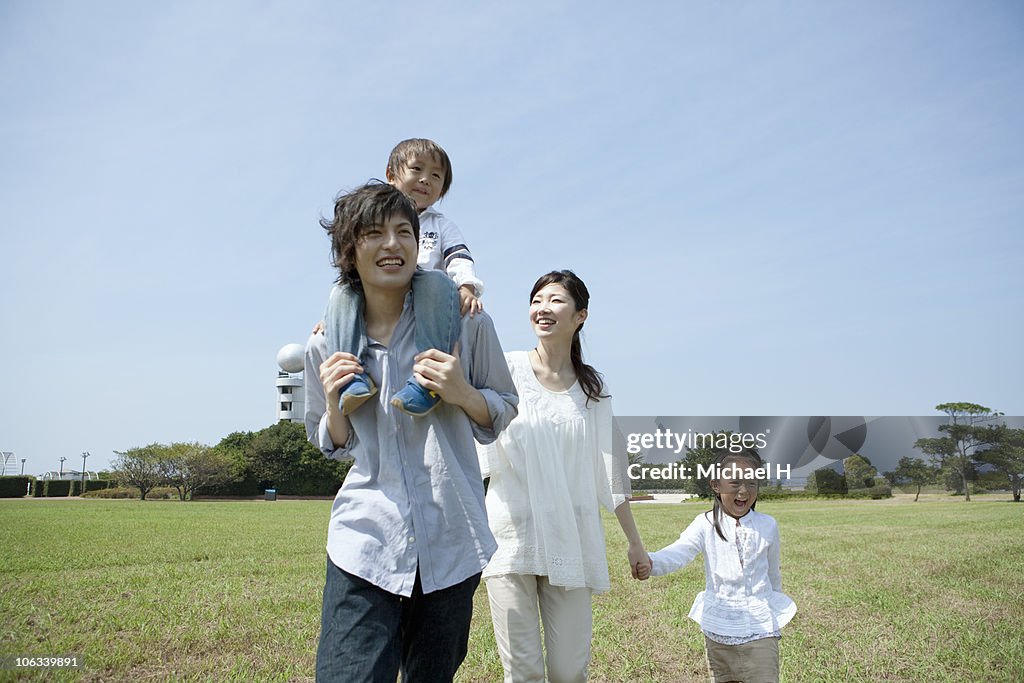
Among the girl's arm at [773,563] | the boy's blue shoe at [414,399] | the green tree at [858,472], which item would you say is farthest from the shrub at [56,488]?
the boy's blue shoe at [414,399]

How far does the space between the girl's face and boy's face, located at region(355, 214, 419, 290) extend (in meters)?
2.33

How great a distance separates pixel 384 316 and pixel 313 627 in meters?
4.68

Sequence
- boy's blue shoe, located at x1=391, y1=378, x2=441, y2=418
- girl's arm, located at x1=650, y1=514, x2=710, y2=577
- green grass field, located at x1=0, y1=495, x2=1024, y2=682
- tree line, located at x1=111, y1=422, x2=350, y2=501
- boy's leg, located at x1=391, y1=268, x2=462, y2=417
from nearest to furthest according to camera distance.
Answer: boy's blue shoe, located at x1=391, y1=378, x2=441, y2=418
boy's leg, located at x1=391, y1=268, x2=462, y2=417
girl's arm, located at x1=650, y1=514, x2=710, y2=577
green grass field, located at x1=0, y1=495, x2=1024, y2=682
tree line, located at x1=111, y1=422, x2=350, y2=501

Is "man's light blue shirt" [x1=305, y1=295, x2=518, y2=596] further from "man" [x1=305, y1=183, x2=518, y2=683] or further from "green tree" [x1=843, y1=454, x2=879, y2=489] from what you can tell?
"green tree" [x1=843, y1=454, x2=879, y2=489]

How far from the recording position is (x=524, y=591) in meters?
3.19

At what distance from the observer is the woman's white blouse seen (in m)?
3.53

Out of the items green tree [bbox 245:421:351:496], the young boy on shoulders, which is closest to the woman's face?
the young boy on shoulders

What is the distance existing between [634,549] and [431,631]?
1.77m

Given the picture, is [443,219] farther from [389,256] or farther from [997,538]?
[997,538]

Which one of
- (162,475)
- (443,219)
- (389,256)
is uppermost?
(443,219)

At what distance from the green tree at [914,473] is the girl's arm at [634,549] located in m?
26.5

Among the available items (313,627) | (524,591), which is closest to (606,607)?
(313,627)

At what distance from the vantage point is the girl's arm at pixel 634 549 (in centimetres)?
359

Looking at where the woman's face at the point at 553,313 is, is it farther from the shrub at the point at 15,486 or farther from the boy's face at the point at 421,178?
the shrub at the point at 15,486
